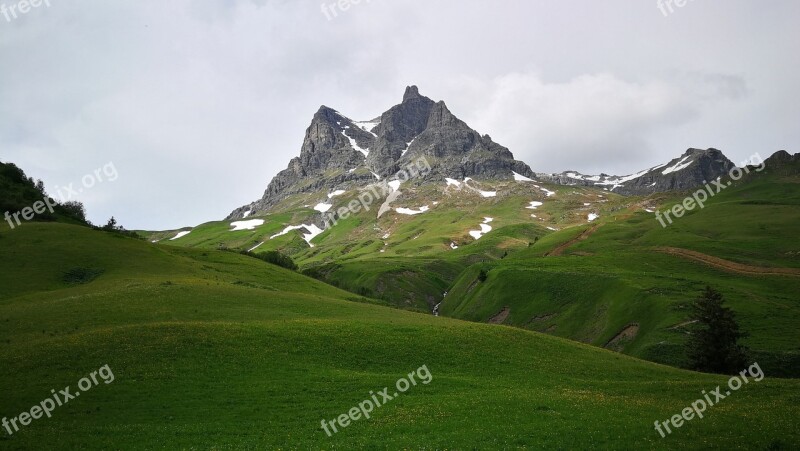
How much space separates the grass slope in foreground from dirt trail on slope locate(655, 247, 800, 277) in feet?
170

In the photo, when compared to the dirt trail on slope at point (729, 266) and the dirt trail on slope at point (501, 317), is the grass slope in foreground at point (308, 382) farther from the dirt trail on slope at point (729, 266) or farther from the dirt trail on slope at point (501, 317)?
the dirt trail on slope at point (729, 266)

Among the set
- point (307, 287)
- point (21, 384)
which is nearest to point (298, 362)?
point (21, 384)

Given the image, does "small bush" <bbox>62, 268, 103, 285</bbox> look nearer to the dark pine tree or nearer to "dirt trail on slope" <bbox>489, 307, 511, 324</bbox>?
"dirt trail on slope" <bbox>489, 307, 511, 324</bbox>

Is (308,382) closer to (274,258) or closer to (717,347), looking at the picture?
(717,347)

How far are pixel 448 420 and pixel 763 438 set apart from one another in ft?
49.8

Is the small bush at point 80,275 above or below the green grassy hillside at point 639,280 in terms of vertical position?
above

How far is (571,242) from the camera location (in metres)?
134

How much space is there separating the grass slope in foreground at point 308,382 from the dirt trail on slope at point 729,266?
170ft

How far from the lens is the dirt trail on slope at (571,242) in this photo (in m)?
127

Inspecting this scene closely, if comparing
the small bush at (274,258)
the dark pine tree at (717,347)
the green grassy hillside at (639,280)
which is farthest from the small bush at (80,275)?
the dark pine tree at (717,347)

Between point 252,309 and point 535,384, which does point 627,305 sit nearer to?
point 535,384

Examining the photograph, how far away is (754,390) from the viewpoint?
102 feet

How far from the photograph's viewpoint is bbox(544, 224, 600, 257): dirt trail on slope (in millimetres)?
127438

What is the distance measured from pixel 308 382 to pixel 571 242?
11482 centimetres
